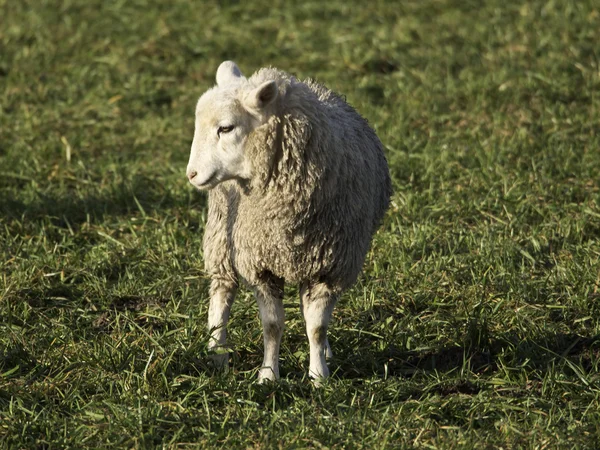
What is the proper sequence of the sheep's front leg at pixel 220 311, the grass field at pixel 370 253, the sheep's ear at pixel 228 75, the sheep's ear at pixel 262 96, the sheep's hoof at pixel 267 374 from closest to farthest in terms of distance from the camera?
1. the sheep's ear at pixel 262 96
2. the grass field at pixel 370 253
3. the sheep's ear at pixel 228 75
4. the sheep's hoof at pixel 267 374
5. the sheep's front leg at pixel 220 311

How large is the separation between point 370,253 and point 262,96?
6.54 ft

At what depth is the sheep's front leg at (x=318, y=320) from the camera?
4.64 m

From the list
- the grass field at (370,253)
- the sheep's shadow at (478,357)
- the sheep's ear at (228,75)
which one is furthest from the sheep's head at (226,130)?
the sheep's shadow at (478,357)

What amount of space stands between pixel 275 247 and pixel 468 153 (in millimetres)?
3198

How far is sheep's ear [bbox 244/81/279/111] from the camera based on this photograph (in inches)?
167

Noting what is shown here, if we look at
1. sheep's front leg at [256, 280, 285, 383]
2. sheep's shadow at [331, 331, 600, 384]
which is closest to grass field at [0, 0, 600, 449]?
sheep's shadow at [331, 331, 600, 384]

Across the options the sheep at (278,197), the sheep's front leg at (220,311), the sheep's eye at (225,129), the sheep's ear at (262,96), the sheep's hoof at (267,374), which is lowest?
the sheep's hoof at (267,374)

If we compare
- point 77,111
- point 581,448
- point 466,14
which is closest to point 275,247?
point 581,448

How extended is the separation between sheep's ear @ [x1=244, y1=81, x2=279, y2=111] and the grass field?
3.99 feet

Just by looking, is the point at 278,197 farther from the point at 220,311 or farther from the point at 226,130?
the point at 220,311

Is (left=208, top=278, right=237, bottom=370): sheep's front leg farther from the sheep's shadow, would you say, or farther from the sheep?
the sheep's shadow

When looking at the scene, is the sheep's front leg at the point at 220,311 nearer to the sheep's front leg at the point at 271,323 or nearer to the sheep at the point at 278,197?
the sheep at the point at 278,197

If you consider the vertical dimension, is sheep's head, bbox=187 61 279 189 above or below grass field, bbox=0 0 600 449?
above

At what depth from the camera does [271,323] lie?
4.67m
